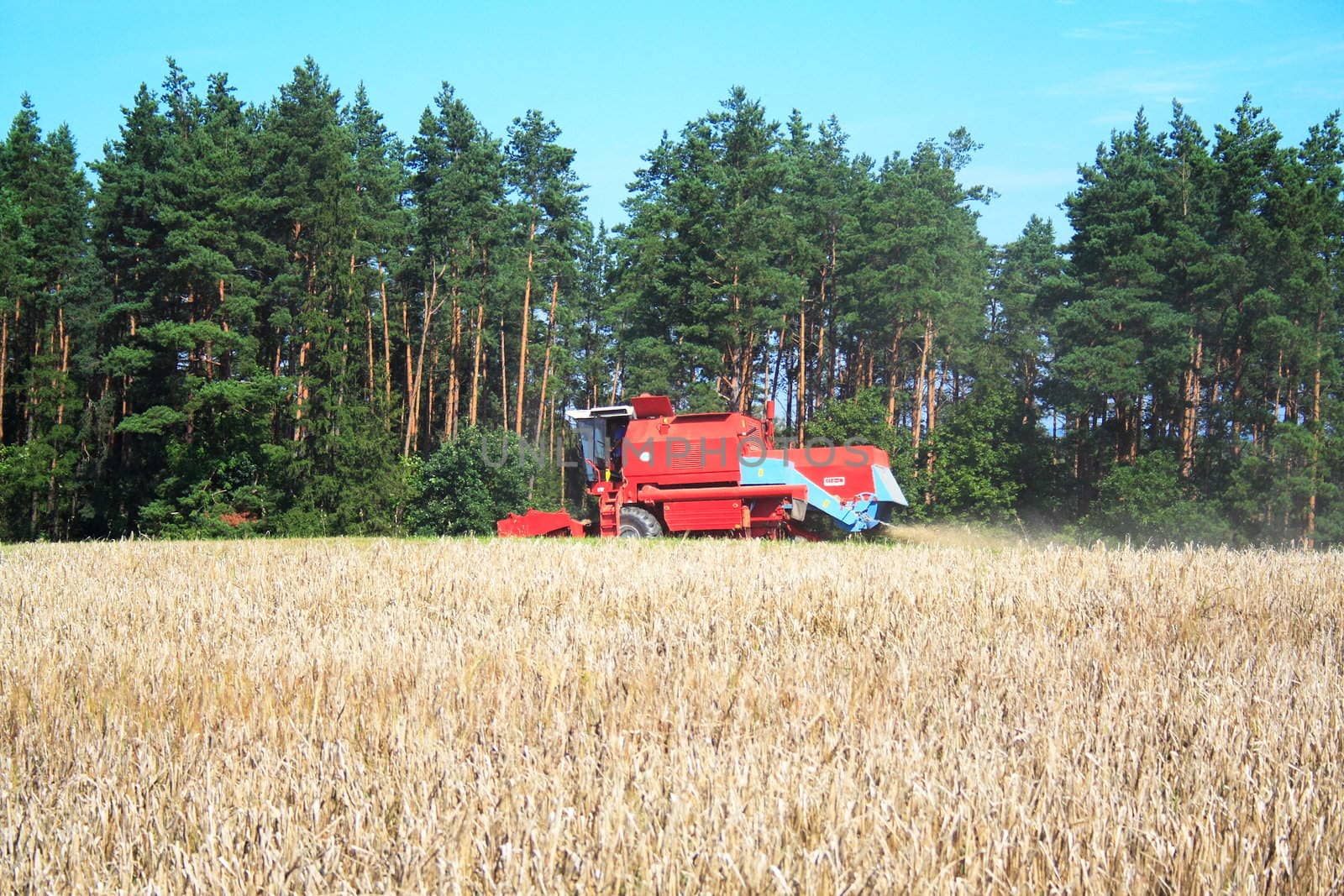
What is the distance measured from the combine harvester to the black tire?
1 cm

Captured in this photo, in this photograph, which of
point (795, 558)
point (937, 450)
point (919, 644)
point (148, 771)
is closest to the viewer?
point (148, 771)

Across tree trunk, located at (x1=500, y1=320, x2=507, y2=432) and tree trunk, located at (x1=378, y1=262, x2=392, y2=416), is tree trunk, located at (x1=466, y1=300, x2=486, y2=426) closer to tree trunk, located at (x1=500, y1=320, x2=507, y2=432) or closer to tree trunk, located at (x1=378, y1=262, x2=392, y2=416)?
tree trunk, located at (x1=500, y1=320, x2=507, y2=432)

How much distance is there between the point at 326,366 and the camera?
115 feet

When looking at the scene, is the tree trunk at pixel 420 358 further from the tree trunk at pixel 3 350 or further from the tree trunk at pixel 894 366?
the tree trunk at pixel 894 366

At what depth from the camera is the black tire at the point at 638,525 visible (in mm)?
16297

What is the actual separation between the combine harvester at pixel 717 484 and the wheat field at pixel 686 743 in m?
9.38

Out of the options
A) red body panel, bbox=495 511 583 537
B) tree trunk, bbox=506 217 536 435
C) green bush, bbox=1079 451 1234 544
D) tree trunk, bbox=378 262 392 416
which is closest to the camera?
red body panel, bbox=495 511 583 537

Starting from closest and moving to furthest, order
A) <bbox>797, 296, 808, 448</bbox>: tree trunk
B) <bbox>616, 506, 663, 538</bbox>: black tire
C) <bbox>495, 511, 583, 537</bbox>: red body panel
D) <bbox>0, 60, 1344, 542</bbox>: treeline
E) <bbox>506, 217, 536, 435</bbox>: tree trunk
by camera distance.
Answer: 1. <bbox>616, 506, 663, 538</bbox>: black tire
2. <bbox>495, 511, 583, 537</bbox>: red body panel
3. <bbox>0, 60, 1344, 542</bbox>: treeline
4. <bbox>506, 217, 536, 435</bbox>: tree trunk
5. <bbox>797, 296, 808, 448</bbox>: tree trunk

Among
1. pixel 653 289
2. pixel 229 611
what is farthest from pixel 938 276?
pixel 229 611

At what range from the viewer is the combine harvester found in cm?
1658

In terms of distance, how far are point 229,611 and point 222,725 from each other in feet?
9.96

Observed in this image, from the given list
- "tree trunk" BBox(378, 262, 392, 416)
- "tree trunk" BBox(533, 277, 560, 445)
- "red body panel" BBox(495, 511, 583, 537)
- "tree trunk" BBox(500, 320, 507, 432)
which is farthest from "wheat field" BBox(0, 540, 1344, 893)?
"tree trunk" BBox(500, 320, 507, 432)

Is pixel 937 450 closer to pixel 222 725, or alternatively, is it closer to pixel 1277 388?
pixel 1277 388

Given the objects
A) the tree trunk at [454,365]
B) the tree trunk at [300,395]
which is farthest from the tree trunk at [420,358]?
the tree trunk at [300,395]
